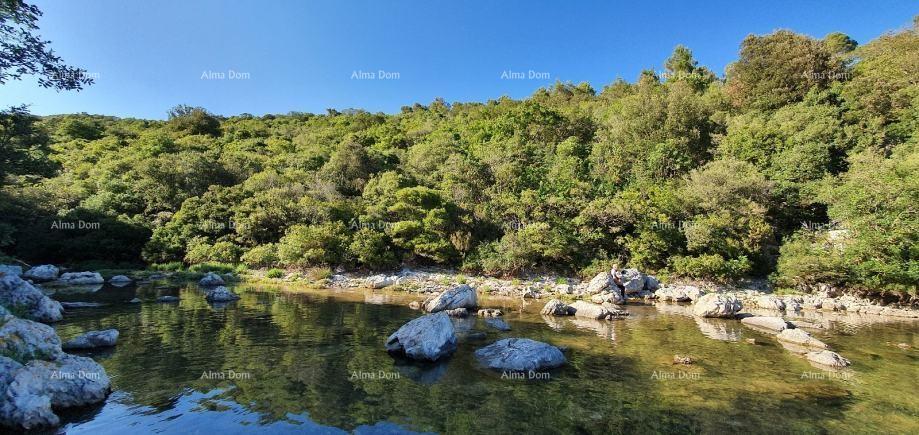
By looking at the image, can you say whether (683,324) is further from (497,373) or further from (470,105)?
(470,105)

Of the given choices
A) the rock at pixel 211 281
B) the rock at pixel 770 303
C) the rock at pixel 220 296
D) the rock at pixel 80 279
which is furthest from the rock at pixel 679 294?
the rock at pixel 80 279

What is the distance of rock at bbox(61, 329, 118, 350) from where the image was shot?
13156mm

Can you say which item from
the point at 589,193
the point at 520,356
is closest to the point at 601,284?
the point at 589,193

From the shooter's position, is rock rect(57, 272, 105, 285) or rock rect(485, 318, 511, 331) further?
rock rect(57, 272, 105, 285)

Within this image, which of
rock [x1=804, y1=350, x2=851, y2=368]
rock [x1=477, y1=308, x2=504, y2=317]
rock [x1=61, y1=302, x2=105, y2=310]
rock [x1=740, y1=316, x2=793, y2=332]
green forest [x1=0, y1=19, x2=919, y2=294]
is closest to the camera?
rock [x1=804, y1=350, x2=851, y2=368]

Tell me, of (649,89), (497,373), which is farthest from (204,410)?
(649,89)

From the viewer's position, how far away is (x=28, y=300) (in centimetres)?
1709

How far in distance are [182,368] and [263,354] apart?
219 centimetres

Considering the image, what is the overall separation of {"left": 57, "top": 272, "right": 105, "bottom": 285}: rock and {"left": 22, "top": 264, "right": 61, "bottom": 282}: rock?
53 cm

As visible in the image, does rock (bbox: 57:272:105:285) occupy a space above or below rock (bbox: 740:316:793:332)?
above

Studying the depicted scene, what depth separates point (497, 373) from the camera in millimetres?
11992

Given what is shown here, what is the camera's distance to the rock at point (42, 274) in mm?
30266

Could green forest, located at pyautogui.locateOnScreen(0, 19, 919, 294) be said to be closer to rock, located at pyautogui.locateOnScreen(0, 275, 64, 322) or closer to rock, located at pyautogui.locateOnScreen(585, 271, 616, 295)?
rock, located at pyautogui.locateOnScreen(0, 275, 64, 322)

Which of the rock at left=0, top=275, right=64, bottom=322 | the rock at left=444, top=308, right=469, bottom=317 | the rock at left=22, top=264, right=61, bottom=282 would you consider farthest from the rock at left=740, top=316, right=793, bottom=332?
the rock at left=22, top=264, right=61, bottom=282
